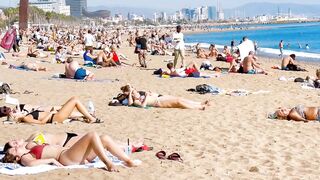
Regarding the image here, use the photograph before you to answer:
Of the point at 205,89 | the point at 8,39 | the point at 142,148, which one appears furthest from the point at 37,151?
the point at 8,39

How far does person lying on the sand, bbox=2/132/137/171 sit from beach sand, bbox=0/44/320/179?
0.38ft

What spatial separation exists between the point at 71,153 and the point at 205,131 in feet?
8.78

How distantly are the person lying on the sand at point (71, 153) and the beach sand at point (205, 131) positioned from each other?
0.38 feet

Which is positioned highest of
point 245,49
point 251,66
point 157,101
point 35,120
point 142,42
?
point 142,42

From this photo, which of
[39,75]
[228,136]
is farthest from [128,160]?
[39,75]

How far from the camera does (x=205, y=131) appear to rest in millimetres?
7512

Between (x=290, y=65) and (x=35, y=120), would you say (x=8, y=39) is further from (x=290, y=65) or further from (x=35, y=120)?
(x=35, y=120)

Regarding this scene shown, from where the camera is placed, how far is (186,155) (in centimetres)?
609

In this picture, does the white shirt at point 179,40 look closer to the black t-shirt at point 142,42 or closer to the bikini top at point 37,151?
the black t-shirt at point 142,42

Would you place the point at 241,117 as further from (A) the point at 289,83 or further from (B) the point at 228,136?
(A) the point at 289,83

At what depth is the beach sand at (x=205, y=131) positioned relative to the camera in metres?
5.40

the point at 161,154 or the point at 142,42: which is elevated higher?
the point at 142,42

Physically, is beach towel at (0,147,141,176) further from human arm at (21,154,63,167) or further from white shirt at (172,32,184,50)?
white shirt at (172,32,184,50)

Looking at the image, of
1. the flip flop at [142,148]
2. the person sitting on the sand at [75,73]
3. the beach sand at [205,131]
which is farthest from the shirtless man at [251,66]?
the flip flop at [142,148]
